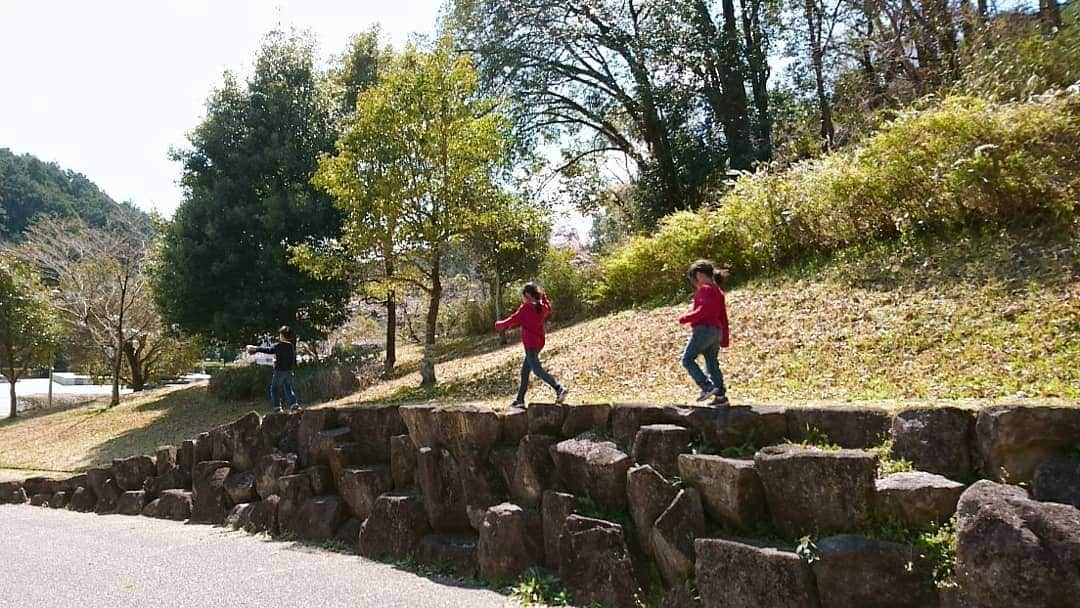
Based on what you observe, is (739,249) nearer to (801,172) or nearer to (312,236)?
(801,172)

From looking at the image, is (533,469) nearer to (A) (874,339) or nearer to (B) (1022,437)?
(B) (1022,437)

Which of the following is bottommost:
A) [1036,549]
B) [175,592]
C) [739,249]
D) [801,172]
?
[175,592]

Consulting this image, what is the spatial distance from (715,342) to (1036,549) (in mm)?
2467

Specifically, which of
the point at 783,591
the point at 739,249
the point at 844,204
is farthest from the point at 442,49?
the point at 783,591

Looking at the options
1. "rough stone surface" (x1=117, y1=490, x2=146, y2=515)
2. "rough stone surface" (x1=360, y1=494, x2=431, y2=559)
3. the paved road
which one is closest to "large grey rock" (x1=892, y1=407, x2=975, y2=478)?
the paved road

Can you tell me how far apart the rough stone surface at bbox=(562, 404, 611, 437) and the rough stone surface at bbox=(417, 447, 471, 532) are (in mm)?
1233

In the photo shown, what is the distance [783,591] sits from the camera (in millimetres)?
3717

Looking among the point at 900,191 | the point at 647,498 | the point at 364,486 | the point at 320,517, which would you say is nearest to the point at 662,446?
the point at 647,498

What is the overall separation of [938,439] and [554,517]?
264cm

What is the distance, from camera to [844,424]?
4.24 m

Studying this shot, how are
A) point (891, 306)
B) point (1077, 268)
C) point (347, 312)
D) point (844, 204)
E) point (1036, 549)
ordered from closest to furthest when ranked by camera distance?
point (1036, 549) < point (1077, 268) < point (891, 306) < point (844, 204) < point (347, 312)

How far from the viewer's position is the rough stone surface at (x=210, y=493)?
8828 mm

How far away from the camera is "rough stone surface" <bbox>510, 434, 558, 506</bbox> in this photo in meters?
5.50

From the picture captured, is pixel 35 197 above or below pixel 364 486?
above
